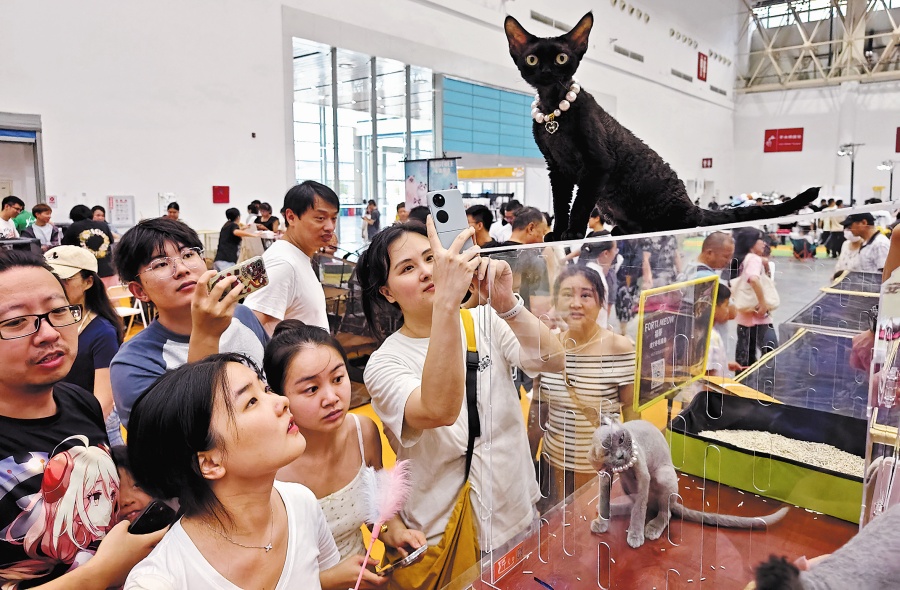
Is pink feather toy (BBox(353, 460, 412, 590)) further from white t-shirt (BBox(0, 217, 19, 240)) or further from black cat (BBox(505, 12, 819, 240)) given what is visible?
white t-shirt (BBox(0, 217, 19, 240))

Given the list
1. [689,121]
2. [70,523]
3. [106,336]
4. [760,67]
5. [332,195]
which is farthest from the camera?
[760,67]

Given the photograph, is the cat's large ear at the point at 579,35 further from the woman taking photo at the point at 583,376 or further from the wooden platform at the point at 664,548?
the wooden platform at the point at 664,548

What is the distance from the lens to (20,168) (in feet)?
20.1

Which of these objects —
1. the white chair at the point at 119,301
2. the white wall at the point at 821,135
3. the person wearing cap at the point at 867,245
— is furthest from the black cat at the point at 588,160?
the white wall at the point at 821,135

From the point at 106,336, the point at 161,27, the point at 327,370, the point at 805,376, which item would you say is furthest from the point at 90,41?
the point at 805,376

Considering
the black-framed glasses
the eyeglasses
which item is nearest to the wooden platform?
the black-framed glasses

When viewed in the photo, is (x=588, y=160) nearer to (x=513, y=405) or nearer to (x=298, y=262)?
(x=513, y=405)

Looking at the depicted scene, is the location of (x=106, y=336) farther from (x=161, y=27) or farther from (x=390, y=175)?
(x=390, y=175)

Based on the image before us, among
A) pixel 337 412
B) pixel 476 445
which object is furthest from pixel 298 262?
pixel 476 445

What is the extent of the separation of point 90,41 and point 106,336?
18.7 ft

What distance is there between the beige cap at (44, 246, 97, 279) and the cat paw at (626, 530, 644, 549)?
5.65 feet

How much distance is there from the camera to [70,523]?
3.36ft

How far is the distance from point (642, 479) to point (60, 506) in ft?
3.30

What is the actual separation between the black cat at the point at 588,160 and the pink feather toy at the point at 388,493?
22.8 inches
